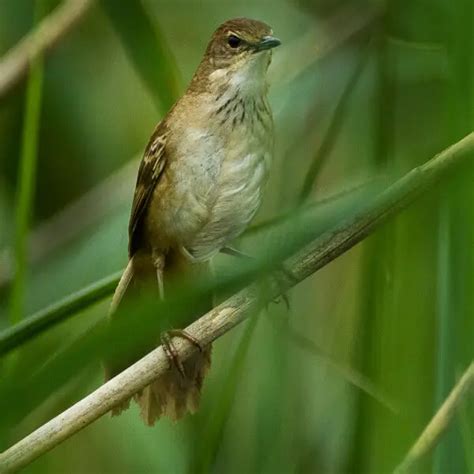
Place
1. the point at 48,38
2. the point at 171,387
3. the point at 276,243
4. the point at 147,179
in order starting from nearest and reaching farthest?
the point at 276,243 → the point at 171,387 → the point at 147,179 → the point at 48,38

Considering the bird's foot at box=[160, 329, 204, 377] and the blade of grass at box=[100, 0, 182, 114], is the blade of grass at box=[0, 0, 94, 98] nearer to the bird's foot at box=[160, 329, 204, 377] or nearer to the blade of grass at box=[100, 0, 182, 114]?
the blade of grass at box=[100, 0, 182, 114]

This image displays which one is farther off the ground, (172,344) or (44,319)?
(44,319)

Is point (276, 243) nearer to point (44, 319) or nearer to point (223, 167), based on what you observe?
point (44, 319)

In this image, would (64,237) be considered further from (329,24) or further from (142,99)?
(329,24)

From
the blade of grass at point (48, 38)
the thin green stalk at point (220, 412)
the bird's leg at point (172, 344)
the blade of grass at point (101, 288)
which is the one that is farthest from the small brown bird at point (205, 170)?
the thin green stalk at point (220, 412)

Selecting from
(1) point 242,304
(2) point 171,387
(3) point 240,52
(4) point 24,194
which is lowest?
(2) point 171,387

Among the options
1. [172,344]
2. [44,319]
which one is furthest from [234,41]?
[44,319]

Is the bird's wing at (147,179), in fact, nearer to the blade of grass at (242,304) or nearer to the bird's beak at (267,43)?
the bird's beak at (267,43)
